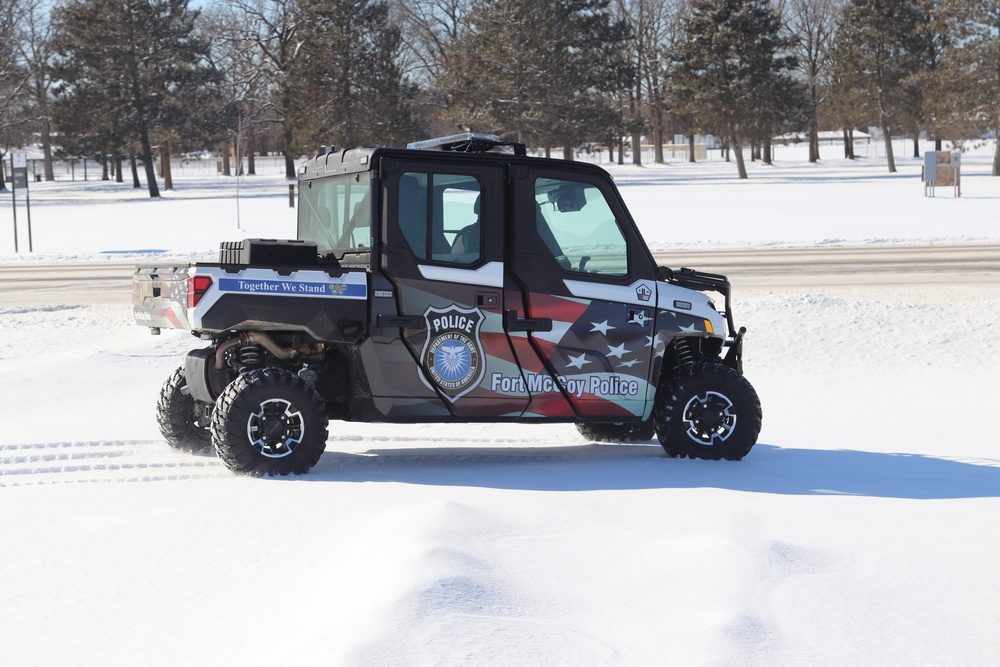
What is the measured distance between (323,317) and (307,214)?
1206mm

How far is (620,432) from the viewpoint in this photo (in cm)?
853

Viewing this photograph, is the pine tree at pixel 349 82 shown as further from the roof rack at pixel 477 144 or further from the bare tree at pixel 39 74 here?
the roof rack at pixel 477 144

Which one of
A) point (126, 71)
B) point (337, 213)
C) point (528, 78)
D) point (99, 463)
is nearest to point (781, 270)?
point (337, 213)

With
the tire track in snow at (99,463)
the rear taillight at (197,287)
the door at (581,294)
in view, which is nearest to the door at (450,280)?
the door at (581,294)

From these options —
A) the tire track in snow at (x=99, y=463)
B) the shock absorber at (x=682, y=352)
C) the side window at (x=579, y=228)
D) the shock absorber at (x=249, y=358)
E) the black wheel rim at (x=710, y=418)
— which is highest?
the side window at (x=579, y=228)

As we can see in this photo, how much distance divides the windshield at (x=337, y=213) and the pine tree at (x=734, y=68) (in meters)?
57.0

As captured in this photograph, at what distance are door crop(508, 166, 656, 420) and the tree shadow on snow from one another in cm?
42

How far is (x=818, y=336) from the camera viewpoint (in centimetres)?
1288

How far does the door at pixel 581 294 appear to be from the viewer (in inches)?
281

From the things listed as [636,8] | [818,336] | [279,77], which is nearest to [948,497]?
[818,336]

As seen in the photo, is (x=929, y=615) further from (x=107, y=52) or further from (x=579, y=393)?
(x=107, y=52)

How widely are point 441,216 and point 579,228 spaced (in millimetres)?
897

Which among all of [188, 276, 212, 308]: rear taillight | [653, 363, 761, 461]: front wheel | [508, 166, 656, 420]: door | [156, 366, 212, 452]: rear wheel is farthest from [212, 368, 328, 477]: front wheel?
[653, 363, 761, 461]: front wheel

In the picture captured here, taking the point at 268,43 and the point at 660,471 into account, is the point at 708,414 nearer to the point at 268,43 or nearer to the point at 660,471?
the point at 660,471
